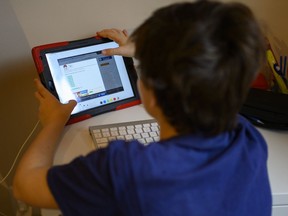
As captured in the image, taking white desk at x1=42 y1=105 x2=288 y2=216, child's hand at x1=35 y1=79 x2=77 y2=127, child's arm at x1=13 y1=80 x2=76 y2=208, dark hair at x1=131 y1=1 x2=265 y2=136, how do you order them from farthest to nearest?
child's hand at x1=35 y1=79 x2=77 y2=127 → white desk at x1=42 y1=105 x2=288 y2=216 → child's arm at x1=13 y1=80 x2=76 y2=208 → dark hair at x1=131 y1=1 x2=265 y2=136

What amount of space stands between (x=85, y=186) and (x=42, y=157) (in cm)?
25

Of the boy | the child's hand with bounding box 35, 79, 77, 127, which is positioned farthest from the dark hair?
the child's hand with bounding box 35, 79, 77, 127

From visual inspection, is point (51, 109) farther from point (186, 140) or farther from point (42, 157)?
point (186, 140)

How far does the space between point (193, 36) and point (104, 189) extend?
272mm

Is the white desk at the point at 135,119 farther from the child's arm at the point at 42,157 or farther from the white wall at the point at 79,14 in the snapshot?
the white wall at the point at 79,14

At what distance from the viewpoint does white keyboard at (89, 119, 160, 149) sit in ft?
2.96

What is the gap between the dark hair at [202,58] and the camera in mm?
483

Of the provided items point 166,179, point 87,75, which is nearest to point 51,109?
point 87,75

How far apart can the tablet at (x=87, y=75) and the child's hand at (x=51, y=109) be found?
0.09ft

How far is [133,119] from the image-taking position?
1027 millimetres

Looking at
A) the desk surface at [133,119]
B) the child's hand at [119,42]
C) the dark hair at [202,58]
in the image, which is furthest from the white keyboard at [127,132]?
the dark hair at [202,58]

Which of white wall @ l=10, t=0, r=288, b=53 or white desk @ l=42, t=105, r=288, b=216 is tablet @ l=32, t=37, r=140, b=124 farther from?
white wall @ l=10, t=0, r=288, b=53

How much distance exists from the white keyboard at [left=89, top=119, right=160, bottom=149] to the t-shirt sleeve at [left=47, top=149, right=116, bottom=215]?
0.30 metres

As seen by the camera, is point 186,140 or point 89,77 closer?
point 186,140
